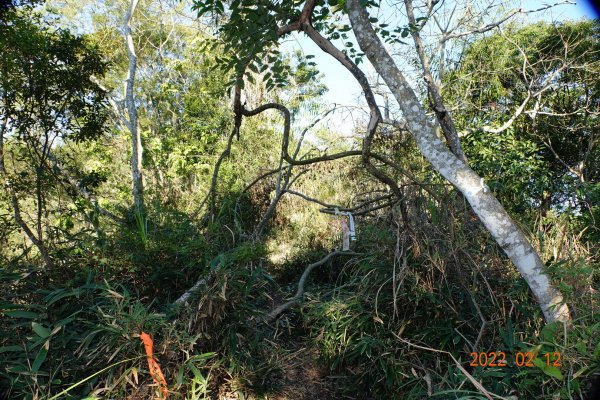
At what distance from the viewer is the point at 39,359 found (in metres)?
2.25

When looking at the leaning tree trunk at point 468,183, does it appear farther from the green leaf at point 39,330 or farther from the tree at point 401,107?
the green leaf at point 39,330

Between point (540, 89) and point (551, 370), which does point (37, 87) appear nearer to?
point (551, 370)

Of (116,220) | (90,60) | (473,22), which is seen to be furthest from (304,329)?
(473,22)

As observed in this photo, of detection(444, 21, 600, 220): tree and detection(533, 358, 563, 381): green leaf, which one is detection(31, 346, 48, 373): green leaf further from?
detection(444, 21, 600, 220): tree

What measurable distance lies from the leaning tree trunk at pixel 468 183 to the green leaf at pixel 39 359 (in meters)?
2.49

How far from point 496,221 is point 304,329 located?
2354 mm

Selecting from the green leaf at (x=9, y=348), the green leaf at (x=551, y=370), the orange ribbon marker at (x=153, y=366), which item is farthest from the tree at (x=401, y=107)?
the green leaf at (x=9, y=348)

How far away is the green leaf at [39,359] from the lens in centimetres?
220

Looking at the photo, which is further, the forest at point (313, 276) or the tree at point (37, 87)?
the tree at point (37, 87)

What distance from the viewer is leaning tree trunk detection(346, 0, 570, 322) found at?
235 centimetres

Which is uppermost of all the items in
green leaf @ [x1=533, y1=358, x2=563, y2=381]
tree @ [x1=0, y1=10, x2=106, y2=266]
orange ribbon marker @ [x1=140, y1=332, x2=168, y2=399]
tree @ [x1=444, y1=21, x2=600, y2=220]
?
tree @ [x1=0, y1=10, x2=106, y2=266]

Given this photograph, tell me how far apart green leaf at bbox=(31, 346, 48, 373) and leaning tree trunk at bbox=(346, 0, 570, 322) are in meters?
2.49

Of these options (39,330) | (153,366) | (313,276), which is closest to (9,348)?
(39,330)

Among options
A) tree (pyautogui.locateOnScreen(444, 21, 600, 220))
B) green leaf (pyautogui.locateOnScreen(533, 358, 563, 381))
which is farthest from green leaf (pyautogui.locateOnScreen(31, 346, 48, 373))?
tree (pyautogui.locateOnScreen(444, 21, 600, 220))
